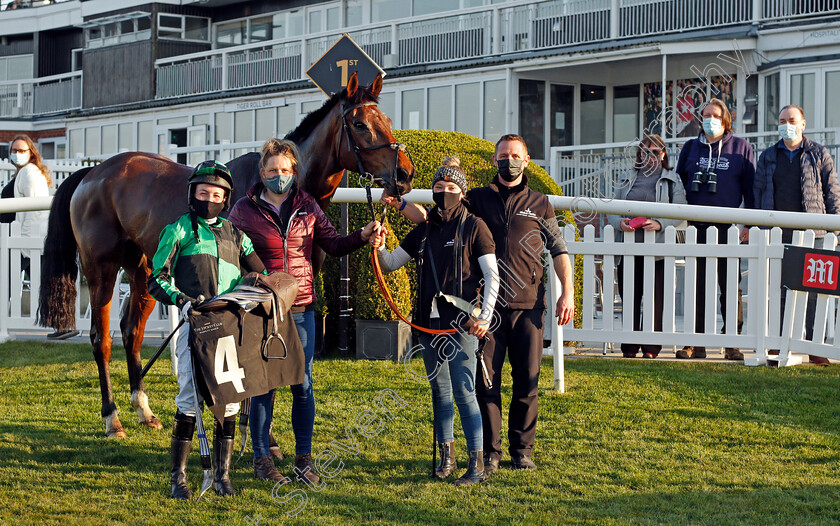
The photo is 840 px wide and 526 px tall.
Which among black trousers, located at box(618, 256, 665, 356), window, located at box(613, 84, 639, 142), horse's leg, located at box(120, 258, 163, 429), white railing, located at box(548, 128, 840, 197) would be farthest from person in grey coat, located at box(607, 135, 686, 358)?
window, located at box(613, 84, 639, 142)

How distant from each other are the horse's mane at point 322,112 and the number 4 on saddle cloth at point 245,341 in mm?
1349

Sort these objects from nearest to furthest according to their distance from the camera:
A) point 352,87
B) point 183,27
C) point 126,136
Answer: point 352,87
point 183,27
point 126,136

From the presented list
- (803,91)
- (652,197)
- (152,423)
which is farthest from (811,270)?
(803,91)

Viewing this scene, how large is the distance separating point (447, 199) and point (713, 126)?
4.00 m

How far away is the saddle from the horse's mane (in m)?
1.36

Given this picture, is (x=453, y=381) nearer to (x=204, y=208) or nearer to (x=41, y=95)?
(x=204, y=208)

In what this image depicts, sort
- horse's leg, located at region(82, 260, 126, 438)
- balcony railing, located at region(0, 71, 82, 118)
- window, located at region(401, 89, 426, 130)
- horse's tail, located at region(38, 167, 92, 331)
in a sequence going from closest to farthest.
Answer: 1. horse's leg, located at region(82, 260, 126, 438)
2. horse's tail, located at region(38, 167, 92, 331)
3. window, located at region(401, 89, 426, 130)
4. balcony railing, located at region(0, 71, 82, 118)

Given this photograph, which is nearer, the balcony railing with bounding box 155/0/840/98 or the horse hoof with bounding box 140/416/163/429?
the horse hoof with bounding box 140/416/163/429

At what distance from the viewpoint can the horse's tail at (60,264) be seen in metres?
6.75

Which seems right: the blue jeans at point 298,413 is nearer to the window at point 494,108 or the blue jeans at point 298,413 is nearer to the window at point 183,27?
the window at point 494,108

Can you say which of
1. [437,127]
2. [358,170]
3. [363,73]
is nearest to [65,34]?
[437,127]

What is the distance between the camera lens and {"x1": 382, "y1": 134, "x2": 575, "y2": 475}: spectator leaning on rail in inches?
205

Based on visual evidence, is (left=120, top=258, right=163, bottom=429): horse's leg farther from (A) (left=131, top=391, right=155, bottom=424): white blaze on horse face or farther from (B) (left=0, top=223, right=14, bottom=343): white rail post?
(B) (left=0, top=223, right=14, bottom=343): white rail post

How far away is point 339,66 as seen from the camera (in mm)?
8734
